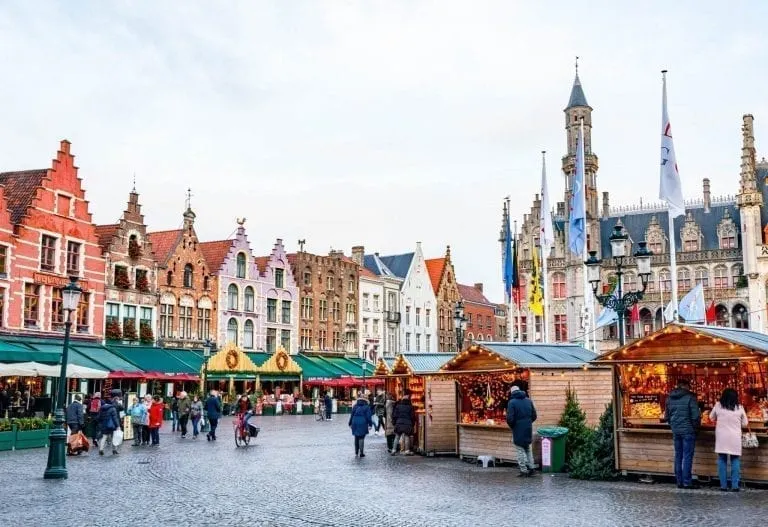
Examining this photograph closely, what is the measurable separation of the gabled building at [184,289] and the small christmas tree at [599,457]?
120ft

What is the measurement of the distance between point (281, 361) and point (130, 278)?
1285 centimetres

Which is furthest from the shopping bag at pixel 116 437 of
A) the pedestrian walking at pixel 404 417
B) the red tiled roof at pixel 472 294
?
the red tiled roof at pixel 472 294

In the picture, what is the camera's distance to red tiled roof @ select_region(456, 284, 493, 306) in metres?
93.4

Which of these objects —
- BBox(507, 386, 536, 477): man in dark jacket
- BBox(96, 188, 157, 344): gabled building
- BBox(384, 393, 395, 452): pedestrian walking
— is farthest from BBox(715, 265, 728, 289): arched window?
BBox(507, 386, 536, 477): man in dark jacket

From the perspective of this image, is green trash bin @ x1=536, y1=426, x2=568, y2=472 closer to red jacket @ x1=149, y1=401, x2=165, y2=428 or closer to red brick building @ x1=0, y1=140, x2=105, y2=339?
red jacket @ x1=149, y1=401, x2=165, y2=428

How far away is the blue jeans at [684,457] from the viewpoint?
15617 mm

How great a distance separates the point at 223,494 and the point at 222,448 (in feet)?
36.5

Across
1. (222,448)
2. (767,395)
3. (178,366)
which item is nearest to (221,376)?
(178,366)

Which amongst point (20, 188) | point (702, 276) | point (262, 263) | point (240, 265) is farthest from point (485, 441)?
point (702, 276)

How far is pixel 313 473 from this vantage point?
19.3 meters

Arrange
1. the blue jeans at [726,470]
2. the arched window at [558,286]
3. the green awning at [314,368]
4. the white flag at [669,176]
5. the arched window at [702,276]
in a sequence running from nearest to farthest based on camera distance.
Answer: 1. the blue jeans at [726,470]
2. the white flag at [669,176]
3. the green awning at [314,368]
4. the arched window at [702,276]
5. the arched window at [558,286]

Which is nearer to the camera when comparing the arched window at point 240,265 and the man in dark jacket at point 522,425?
the man in dark jacket at point 522,425

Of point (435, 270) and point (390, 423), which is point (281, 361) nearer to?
point (435, 270)

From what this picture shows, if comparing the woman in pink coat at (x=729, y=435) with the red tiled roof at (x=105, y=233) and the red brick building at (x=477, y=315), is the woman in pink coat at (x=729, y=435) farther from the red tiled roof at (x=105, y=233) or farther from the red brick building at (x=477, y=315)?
the red brick building at (x=477, y=315)
